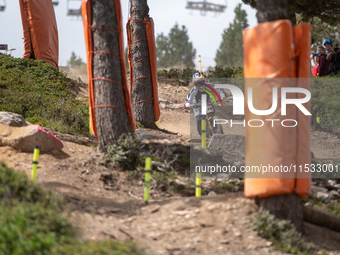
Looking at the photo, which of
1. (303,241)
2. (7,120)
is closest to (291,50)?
(303,241)

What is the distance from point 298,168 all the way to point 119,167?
3073 mm

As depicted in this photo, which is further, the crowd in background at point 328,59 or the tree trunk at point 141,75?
the crowd in background at point 328,59

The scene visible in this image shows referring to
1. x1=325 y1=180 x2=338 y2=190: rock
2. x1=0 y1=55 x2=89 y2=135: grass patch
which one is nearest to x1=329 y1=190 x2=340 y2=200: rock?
x1=325 y1=180 x2=338 y2=190: rock

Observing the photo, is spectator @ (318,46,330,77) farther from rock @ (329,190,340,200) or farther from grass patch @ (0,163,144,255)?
grass patch @ (0,163,144,255)

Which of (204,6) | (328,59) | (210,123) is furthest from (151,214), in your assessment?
(204,6)

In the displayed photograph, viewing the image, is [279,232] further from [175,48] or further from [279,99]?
[175,48]

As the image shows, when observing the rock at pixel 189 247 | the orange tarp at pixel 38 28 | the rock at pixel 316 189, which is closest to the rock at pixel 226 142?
the rock at pixel 316 189

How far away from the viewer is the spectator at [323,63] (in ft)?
41.9

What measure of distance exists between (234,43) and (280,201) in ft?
147

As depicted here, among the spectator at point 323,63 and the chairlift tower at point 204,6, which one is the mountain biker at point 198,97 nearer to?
the spectator at point 323,63

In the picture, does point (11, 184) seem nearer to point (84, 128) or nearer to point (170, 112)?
point (84, 128)

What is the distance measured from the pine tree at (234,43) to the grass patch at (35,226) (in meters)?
43.7

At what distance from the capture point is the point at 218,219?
15.0ft

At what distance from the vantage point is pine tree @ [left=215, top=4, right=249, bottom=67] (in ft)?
152
